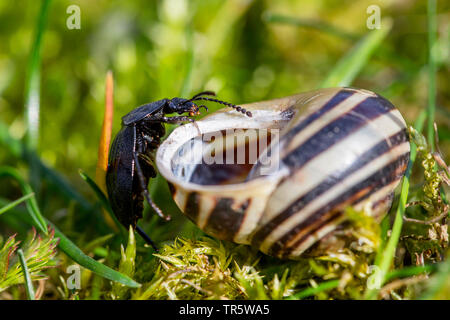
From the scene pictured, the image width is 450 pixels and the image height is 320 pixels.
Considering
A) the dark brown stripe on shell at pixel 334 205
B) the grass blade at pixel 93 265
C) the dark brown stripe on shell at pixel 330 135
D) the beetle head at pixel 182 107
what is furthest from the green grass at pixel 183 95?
the beetle head at pixel 182 107

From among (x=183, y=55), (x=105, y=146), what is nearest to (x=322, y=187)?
(x=105, y=146)

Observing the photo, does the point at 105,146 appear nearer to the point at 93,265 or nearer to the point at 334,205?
the point at 93,265

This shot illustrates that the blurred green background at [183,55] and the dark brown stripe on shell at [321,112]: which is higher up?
the blurred green background at [183,55]

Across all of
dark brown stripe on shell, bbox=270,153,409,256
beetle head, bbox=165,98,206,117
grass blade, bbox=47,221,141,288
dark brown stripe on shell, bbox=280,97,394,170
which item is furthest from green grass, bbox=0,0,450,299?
beetle head, bbox=165,98,206,117

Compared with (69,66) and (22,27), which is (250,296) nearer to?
(69,66)

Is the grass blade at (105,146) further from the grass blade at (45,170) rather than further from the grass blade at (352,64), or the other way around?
the grass blade at (352,64)
